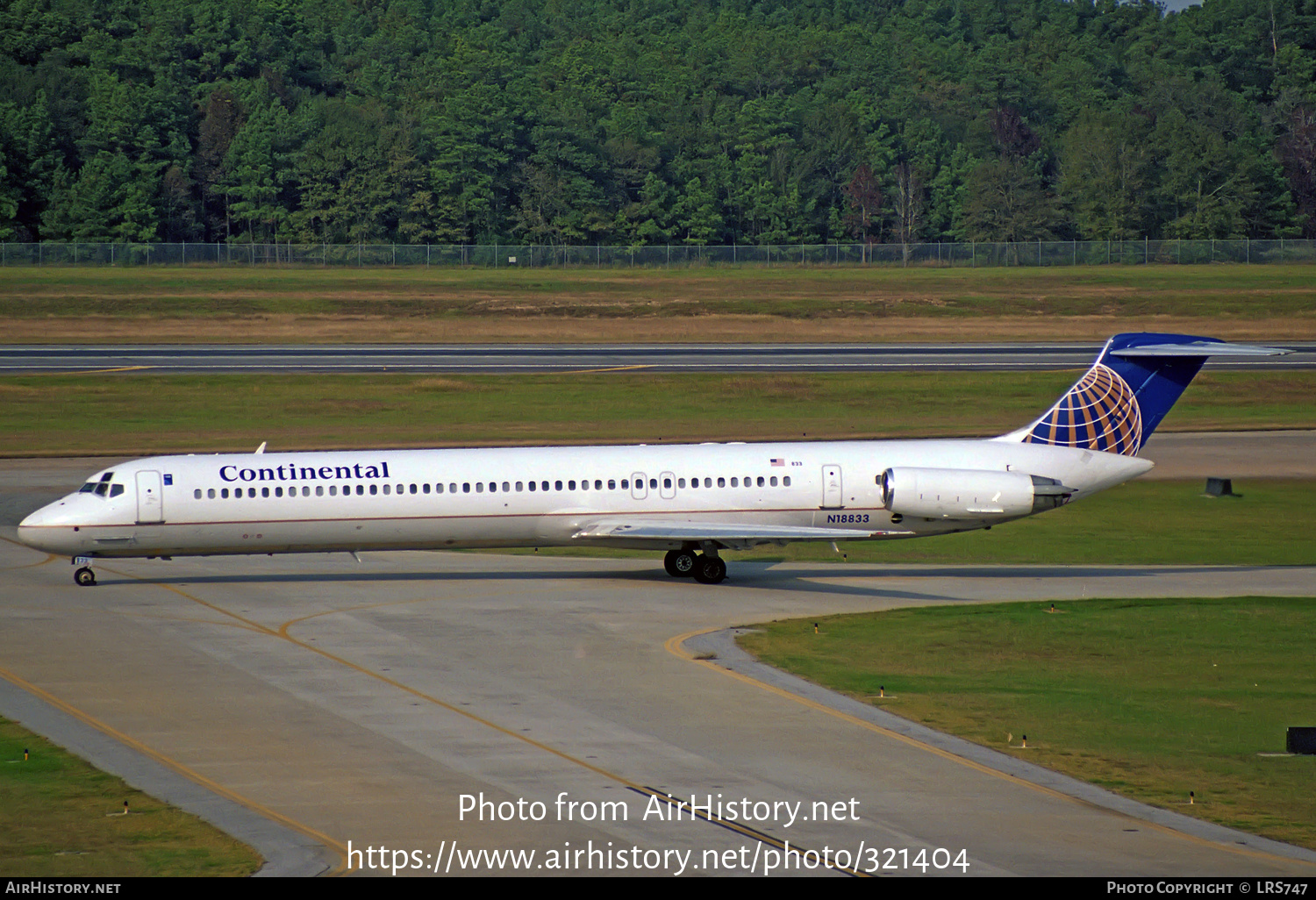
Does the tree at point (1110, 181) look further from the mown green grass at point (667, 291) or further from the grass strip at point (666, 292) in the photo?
the grass strip at point (666, 292)

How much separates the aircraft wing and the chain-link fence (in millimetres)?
94556

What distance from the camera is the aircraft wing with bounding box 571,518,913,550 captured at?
34344 millimetres

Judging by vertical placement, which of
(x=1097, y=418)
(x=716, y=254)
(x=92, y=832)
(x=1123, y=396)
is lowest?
(x=92, y=832)

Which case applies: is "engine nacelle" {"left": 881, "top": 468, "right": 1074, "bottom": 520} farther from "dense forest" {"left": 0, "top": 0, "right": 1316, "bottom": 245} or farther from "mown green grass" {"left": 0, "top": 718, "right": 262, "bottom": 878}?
"dense forest" {"left": 0, "top": 0, "right": 1316, "bottom": 245}

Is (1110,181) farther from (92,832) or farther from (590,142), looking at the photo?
(92,832)

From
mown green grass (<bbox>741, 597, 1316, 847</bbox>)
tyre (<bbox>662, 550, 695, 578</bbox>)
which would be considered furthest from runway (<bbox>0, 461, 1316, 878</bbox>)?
mown green grass (<bbox>741, 597, 1316, 847</bbox>)

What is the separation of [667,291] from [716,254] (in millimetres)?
21110

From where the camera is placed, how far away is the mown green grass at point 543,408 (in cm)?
6050

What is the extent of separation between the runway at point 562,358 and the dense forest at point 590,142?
5269cm

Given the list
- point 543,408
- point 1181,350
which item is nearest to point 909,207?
point 543,408

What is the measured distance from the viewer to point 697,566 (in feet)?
119

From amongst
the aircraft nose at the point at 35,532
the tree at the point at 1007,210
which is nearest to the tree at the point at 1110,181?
the tree at the point at 1007,210

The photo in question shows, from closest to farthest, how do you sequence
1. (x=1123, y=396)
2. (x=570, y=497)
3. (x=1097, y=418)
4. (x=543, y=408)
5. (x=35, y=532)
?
(x=35, y=532)
(x=570, y=497)
(x=1097, y=418)
(x=1123, y=396)
(x=543, y=408)

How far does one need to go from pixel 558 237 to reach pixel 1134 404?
10630 cm
